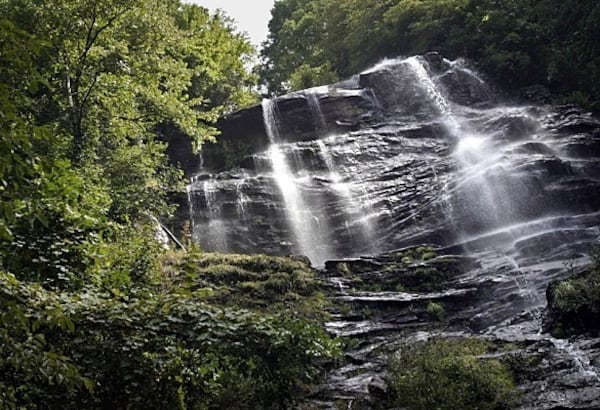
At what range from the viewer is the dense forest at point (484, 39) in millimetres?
22016

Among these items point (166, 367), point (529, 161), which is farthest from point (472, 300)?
point (166, 367)

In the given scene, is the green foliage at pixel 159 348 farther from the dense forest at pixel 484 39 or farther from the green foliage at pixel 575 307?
the dense forest at pixel 484 39

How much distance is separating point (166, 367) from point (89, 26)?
9957 millimetres

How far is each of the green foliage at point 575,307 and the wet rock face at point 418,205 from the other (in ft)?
1.54

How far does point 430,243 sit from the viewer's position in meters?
16.2

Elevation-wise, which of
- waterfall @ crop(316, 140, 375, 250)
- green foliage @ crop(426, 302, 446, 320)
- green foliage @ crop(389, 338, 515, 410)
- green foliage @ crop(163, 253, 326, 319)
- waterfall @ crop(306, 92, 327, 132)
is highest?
waterfall @ crop(306, 92, 327, 132)

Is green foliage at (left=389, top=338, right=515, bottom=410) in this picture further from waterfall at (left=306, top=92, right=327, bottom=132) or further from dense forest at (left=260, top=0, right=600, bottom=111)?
dense forest at (left=260, top=0, right=600, bottom=111)

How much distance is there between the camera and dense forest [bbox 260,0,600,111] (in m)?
22.0

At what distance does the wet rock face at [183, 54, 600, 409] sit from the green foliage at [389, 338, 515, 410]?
338 mm

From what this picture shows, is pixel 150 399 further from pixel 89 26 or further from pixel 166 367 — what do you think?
pixel 89 26

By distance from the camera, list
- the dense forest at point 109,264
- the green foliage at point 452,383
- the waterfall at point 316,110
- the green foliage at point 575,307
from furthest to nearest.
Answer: the waterfall at point 316,110
the green foliage at point 575,307
the green foliage at point 452,383
the dense forest at point 109,264

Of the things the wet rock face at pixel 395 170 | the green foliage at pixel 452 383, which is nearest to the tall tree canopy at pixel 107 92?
the wet rock face at pixel 395 170

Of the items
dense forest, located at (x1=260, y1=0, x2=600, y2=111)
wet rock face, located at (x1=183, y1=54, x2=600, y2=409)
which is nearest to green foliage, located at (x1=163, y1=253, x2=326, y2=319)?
wet rock face, located at (x1=183, y1=54, x2=600, y2=409)

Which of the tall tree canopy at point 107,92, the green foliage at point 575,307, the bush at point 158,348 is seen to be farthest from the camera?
the tall tree canopy at point 107,92
